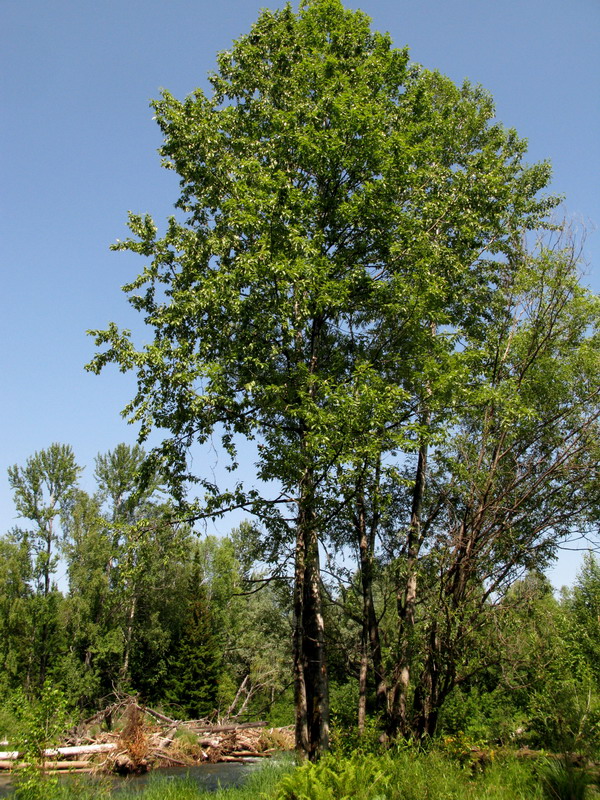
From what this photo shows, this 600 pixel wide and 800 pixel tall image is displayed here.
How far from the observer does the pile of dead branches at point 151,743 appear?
21062mm

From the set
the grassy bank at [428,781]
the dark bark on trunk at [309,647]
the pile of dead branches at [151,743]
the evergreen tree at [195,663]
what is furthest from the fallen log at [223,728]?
the grassy bank at [428,781]

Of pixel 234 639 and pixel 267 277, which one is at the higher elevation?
pixel 267 277

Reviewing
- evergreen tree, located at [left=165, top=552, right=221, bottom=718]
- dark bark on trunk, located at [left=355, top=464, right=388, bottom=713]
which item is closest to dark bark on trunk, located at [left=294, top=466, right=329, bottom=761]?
dark bark on trunk, located at [left=355, top=464, right=388, bottom=713]

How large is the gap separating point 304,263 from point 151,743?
71.0ft

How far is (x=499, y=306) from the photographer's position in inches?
595

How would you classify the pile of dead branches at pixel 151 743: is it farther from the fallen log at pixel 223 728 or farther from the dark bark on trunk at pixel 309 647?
the dark bark on trunk at pixel 309 647

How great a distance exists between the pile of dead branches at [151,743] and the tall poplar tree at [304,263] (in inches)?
549

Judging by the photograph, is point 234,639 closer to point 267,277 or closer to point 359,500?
point 359,500

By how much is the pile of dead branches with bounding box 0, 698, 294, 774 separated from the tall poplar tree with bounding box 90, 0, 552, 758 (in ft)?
45.7

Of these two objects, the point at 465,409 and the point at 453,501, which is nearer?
the point at 465,409

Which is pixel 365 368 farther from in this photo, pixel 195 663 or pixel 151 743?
pixel 195 663

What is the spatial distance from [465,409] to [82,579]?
3065cm

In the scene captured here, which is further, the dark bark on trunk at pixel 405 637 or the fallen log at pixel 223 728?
the fallen log at pixel 223 728

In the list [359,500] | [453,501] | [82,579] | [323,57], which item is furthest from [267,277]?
[82,579]
